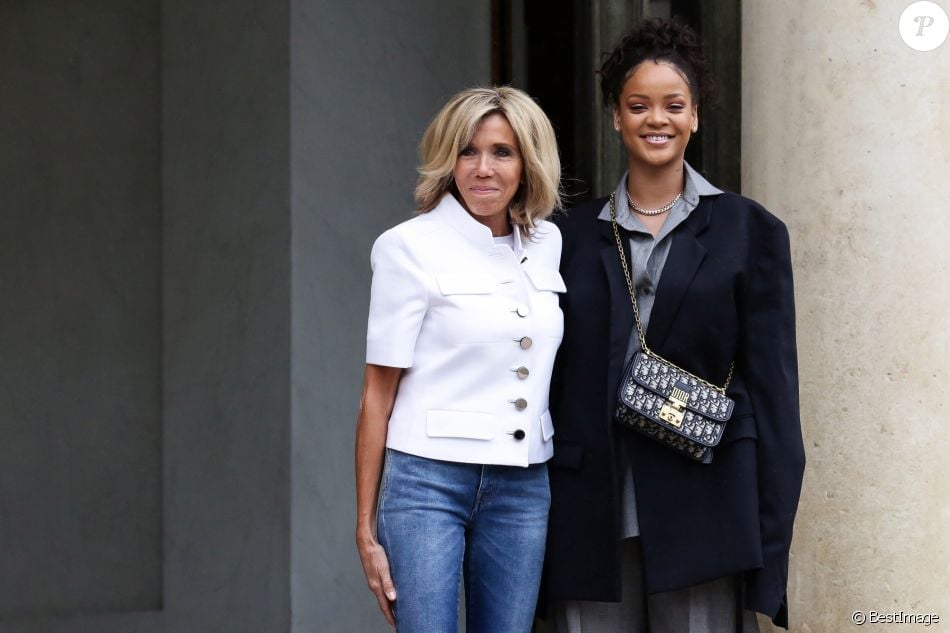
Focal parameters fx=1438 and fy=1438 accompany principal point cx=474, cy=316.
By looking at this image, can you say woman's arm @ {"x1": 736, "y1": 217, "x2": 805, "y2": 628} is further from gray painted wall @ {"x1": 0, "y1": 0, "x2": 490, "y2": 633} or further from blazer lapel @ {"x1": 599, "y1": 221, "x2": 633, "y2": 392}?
gray painted wall @ {"x1": 0, "y1": 0, "x2": 490, "y2": 633}

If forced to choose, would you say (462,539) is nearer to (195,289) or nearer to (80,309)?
(195,289)

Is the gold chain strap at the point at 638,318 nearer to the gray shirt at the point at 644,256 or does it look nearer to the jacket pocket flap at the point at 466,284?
the gray shirt at the point at 644,256

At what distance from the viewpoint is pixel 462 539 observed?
10.7ft

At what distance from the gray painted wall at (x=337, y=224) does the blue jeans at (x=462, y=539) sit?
228cm

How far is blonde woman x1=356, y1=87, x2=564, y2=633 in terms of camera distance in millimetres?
3240

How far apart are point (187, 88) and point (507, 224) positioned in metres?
2.70

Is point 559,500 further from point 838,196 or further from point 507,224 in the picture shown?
point 838,196

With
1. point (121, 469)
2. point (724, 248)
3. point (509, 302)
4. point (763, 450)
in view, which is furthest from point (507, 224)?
point (121, 469)

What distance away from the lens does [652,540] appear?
333cm

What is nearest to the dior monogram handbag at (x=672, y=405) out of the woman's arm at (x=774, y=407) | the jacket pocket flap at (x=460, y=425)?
the woman's arm at (x=774, y=407)

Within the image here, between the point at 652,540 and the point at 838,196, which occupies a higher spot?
the point at 838,196

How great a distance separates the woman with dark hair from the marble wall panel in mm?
3188

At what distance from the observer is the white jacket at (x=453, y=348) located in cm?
325

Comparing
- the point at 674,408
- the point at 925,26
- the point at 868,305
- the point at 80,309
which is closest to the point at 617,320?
the point at 674,408
